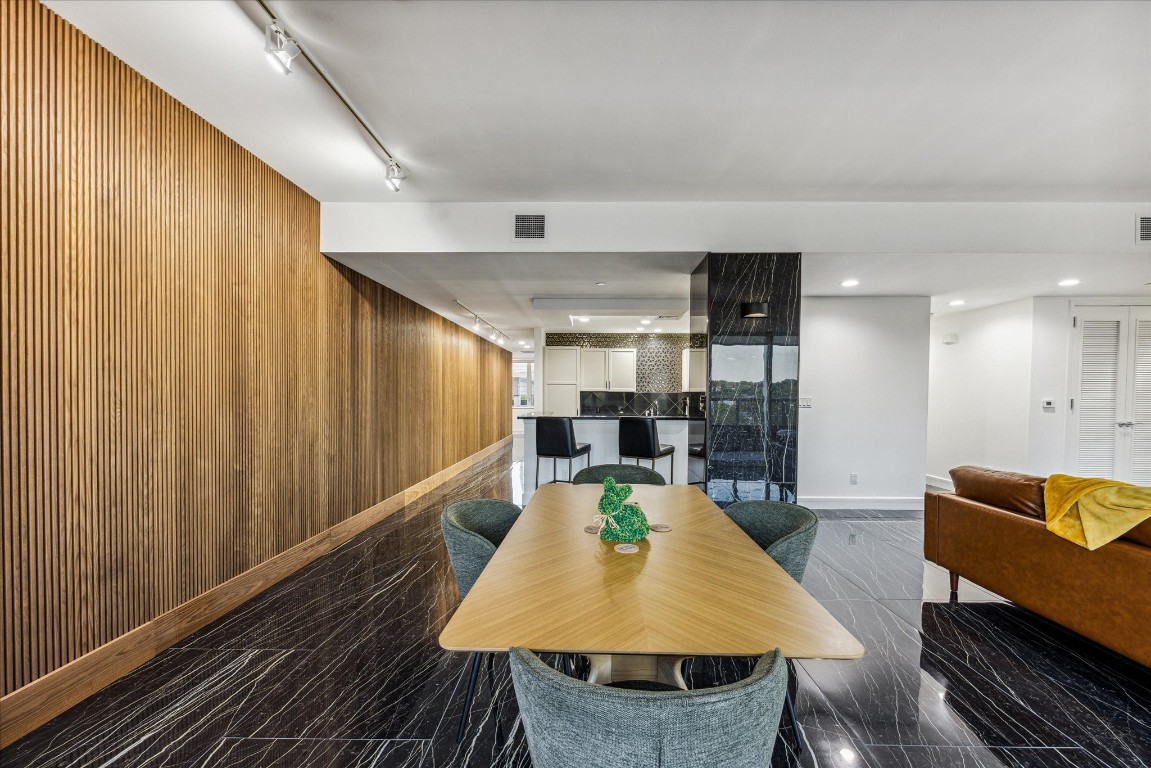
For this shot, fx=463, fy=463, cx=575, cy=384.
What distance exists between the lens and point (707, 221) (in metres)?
3.85

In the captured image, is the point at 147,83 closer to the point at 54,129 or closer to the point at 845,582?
the point at 54,129

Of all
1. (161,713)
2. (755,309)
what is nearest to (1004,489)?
(755,309)

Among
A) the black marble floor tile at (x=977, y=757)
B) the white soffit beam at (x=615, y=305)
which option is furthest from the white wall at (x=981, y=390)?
the black marble floor tile at (x=977, y=757)

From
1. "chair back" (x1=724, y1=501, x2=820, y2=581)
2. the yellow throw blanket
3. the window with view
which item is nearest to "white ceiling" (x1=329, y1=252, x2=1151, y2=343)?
the yellow throw blanket

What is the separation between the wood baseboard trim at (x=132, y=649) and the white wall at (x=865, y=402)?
535 cm

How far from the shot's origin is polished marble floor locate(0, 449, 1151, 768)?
5.95ft

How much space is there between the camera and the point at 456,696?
84.6 inches

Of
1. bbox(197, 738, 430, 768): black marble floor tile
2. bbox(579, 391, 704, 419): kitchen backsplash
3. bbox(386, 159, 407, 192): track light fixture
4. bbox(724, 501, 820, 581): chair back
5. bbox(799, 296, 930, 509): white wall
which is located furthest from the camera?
bbox(579, 391, 704, 419): kitchen backsplash

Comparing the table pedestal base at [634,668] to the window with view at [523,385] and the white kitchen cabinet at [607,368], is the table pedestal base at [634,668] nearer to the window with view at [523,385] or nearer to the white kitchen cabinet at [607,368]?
the white kitchen cabinet at [607,368]

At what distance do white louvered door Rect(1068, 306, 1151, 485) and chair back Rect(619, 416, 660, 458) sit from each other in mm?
4985

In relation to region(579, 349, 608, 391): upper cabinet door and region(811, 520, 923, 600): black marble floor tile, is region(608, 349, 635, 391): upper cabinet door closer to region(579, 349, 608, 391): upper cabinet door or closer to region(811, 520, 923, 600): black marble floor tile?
region(579, 349, 608, 391): upper cabinet door

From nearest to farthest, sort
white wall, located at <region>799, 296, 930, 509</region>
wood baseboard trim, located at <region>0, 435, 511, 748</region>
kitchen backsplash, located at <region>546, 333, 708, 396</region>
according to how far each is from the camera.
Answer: wood baseboard trim, located at <region>0, 435, 511, 748</region> < white wall, located at <region>799, 296, 930, 509</region> < kitchen backsplash, located at <region>546, 333, 708, 396</region>

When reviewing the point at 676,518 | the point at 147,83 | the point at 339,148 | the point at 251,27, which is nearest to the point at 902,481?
the point at 676,518

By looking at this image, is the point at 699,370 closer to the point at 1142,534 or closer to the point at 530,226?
the point at 530,226
